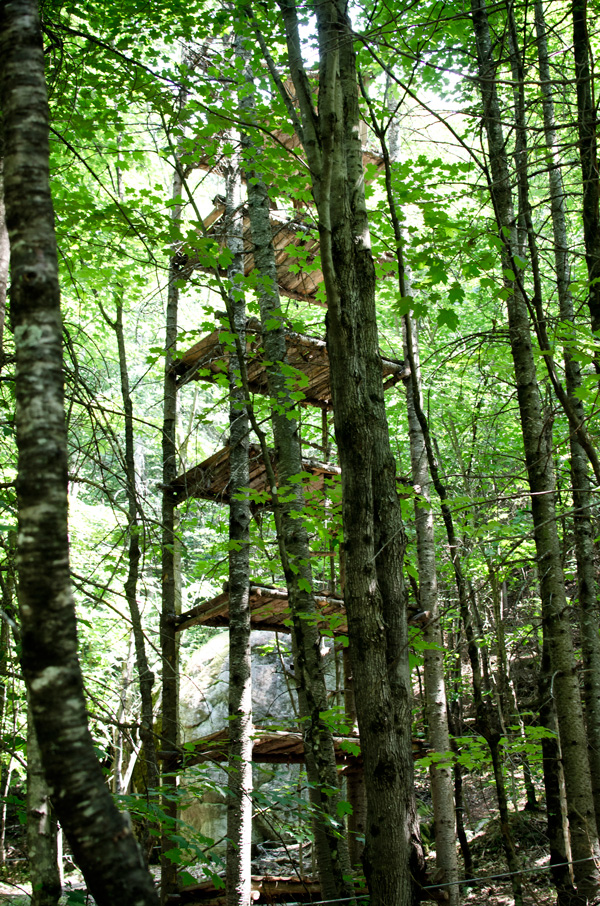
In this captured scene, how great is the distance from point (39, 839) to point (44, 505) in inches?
65.5

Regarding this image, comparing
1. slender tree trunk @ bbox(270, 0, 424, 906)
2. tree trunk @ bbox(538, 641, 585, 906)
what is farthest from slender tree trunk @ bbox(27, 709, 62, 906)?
tree trunk @ bbox(538, 641, 585, 906)

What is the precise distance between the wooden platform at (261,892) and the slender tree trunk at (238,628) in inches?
33.4

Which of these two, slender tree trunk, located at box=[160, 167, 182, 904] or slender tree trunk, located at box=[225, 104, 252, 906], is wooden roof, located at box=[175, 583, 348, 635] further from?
slender tree trunk, located at box=[225, 104, 252, 906]

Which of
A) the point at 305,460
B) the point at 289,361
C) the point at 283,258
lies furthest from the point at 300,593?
the point at 283,258

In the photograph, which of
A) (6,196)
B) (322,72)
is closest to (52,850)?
(6,196)

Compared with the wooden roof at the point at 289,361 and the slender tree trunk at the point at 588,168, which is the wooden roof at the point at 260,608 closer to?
the wooden roof at the point at 289,361

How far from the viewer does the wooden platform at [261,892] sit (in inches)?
225

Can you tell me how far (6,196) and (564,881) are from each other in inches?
217

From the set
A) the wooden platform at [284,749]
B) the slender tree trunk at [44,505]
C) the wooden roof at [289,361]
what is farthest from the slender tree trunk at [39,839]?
the wooden roof at [289,361]

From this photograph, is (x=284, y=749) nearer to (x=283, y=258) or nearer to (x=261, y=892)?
(x=261, y=892)

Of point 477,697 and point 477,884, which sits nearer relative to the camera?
point 477,697

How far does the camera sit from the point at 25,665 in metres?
1.34

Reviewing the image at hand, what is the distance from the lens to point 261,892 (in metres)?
6.07

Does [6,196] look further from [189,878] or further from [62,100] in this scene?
[62,100]
